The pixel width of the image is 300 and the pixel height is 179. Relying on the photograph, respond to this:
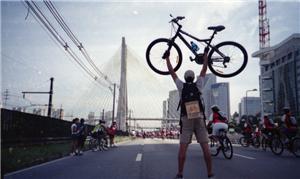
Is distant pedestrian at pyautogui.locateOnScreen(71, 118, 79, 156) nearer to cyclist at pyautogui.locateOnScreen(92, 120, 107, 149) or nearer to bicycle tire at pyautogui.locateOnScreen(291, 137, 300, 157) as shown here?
cyclist at pyautogui.locateOnScreen(92, 120, 107, 149)

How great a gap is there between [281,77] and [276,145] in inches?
3918

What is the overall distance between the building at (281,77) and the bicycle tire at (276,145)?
274ft

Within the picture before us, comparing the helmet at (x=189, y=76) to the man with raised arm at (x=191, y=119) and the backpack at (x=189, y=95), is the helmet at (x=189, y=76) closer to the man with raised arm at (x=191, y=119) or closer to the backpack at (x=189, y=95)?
the man with raised arm at (x=191, y=119)

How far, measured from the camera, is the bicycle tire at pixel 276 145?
13.2 meters

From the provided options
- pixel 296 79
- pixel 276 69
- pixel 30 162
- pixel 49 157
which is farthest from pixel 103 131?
pixel 276 69

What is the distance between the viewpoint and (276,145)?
44.8 feet

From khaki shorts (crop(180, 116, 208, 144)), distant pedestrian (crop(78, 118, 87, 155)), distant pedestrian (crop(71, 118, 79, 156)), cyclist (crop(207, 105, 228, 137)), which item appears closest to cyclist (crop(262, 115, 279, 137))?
cyclist (crop(207, 105, 228, 137))

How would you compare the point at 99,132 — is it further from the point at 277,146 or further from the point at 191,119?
the point at 191,119

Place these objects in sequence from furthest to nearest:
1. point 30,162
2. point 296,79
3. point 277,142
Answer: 1. point 296,79
2. point 277,142
3. point 30,162

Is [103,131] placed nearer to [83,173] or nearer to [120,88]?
[83,173]

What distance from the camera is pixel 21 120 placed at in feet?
52.5

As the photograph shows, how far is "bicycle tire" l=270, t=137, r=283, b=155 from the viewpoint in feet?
43.5

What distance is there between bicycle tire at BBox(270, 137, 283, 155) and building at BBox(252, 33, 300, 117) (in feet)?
Result: 274

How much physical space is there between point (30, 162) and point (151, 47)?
5.37 meters
